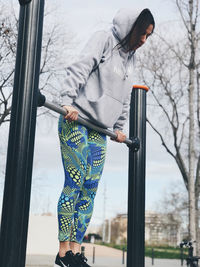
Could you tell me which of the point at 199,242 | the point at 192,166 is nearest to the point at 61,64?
the point at 192,166

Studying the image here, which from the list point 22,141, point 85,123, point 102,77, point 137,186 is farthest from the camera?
point 137,186

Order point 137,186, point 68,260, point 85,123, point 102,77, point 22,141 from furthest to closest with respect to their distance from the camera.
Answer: point 137,186
point 102,77
point 85,123
point 68,260
point 22,141

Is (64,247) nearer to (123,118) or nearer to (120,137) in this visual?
(120,137)

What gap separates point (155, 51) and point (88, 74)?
24.9 ft

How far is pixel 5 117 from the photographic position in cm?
775

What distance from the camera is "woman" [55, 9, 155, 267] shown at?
4.66ft

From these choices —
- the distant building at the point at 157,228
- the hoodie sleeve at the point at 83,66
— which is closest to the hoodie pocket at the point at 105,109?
the hoodie sleeve at the point at 83,66

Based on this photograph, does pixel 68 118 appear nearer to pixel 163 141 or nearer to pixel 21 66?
pixel 21 66

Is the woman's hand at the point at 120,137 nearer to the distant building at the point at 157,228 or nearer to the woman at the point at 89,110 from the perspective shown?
the woman at the point at 89,110

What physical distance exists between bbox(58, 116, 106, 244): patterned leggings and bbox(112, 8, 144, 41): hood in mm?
449

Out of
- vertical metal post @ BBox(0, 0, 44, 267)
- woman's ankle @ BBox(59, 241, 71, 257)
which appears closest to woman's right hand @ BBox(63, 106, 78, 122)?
vertical metal post @ BBox(0, 0, 44, 267)

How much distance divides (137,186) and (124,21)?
0.76m

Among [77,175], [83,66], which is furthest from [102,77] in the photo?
[77,175]

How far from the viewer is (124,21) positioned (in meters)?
1.62
